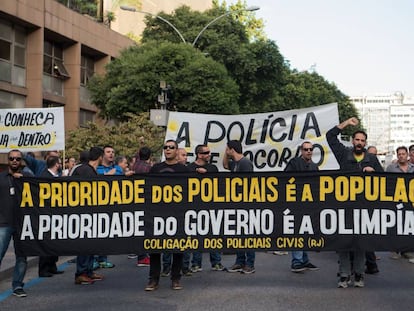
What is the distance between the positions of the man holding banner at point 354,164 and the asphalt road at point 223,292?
0.58ft

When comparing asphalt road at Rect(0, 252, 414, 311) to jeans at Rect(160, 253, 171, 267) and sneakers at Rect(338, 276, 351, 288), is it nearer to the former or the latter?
sneakers at Rect(338, 276, 351, 288)

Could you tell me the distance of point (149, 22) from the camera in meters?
38.3

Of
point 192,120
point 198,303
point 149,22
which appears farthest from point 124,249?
point 149,22

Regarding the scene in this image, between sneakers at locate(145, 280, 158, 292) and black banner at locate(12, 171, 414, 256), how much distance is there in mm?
373

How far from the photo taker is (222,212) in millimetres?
8102

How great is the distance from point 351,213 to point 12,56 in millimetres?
25854

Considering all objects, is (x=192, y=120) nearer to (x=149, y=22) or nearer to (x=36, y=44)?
(x=36, y=44)

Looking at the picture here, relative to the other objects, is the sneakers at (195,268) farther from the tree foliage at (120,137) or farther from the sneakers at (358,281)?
the tree foliage at (120,137)

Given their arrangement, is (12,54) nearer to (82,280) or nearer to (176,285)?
(82,280)

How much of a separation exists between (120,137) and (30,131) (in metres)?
9.84

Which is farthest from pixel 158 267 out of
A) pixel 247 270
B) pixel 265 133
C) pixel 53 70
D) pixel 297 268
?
pixel 53 70


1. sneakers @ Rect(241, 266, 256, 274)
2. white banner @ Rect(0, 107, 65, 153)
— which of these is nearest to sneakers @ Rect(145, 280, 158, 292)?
sneakers @ Rect(241, 266, 256, 274)

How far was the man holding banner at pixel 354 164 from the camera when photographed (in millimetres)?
8203

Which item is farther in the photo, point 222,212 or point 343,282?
point 343,282
